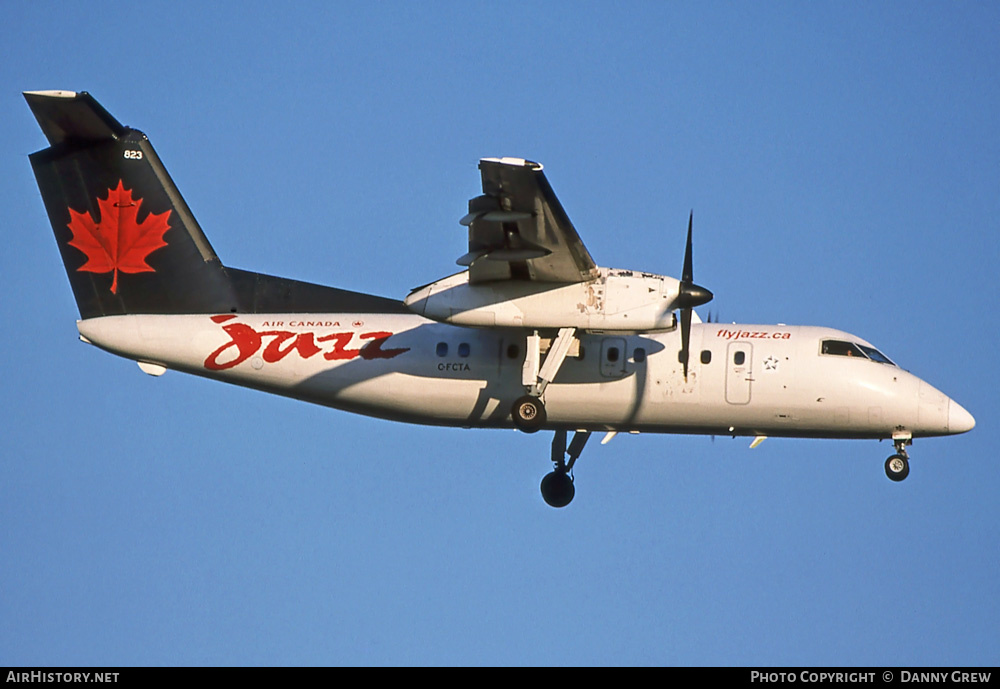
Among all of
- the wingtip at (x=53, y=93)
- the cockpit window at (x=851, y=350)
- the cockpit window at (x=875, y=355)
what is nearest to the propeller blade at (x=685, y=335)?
the cockpit window at (x=851, y=350)

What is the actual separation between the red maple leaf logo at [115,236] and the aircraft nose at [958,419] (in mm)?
14369

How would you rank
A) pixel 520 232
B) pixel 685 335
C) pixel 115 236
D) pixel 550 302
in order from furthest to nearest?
pixel 115 236
pixel 685 335
pixel 550 302
pixel 520 232

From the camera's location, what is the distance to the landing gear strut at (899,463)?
23.1m

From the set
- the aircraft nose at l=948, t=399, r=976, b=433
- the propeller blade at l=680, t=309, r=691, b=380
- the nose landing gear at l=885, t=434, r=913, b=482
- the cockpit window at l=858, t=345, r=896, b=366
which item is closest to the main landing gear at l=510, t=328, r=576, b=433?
the propeller blade at l=680, t=309, r=691, b=380

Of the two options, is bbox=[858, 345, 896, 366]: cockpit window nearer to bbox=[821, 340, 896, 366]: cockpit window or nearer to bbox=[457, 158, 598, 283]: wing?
bbox=[821, 340, 896, 366]: cockpit window

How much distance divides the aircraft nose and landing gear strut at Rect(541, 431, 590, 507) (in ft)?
22.1

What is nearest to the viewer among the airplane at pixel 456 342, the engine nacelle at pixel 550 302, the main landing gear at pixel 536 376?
the engine nacelle at pixel 550 302

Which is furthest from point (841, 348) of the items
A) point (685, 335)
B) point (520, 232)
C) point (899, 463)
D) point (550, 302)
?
point (520, 232)

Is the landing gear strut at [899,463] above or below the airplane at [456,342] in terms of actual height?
below

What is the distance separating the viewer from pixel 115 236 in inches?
944

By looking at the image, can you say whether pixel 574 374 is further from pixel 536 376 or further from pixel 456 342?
pixel 456 342

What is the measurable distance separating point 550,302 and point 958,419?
747 cm

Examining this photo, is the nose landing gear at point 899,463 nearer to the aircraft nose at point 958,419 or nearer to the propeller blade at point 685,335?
the aircraft nose at point 958,419

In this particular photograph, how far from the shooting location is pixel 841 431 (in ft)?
75.9
